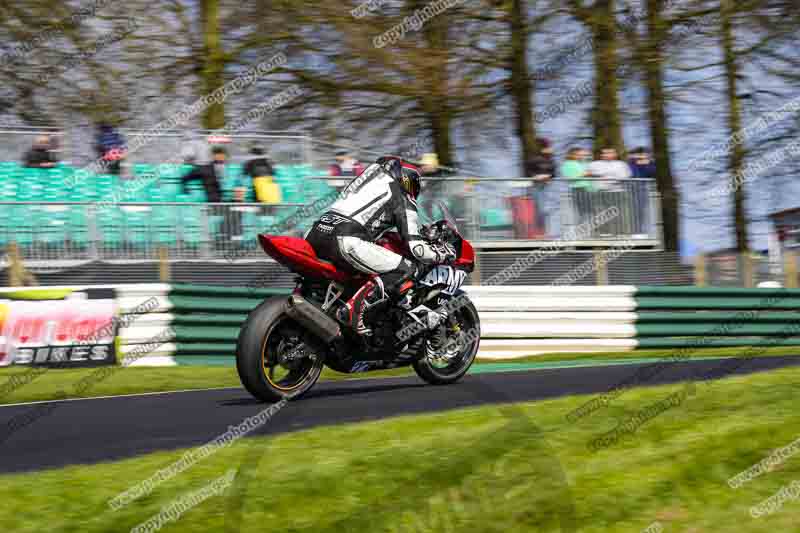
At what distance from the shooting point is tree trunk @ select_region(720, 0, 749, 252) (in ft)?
56.4

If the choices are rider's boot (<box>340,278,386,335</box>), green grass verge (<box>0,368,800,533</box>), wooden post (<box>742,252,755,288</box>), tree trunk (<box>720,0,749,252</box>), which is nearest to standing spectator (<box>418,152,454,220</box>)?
wooden post (<box>742,252,755,288</box>)

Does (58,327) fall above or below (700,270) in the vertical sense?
above

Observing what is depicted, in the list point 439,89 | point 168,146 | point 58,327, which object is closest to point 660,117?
point 439,89

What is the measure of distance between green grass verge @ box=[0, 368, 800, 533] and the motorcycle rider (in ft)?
7.41

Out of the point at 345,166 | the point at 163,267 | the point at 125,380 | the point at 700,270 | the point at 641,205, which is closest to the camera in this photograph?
the point at 125,380

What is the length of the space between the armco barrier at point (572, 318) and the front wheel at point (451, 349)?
410 centimetres

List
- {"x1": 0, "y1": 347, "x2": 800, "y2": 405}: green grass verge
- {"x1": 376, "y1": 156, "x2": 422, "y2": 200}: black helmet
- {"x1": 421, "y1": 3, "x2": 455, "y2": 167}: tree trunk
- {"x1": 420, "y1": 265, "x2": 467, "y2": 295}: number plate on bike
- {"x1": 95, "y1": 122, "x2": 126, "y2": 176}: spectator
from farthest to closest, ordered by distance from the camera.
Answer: {"x1": 421, "y1": 3, "x2": 455, "y2": 167}: tree trunk → {"x1": 95, "y1": 122, "x2": 126, "y2": 176}: spectator → {"x1": 0, "y1": 347, "x2": 800, "y2": 405}: green grass verge → {"x1": 420, "y1": 265, "x2": 467, "y2": 295}: number plate on bike → {"x1": 376, "y1": 156, "x2": 422, "y2": 200}: black helmet

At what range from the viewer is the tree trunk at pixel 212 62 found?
1589cm

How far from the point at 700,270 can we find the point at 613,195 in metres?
1.63

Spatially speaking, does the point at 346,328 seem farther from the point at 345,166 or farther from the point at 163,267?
the point at 345,166

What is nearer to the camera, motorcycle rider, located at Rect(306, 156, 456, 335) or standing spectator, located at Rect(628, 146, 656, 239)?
motorcycle rider, located at Rect(306, 156, 456, 335)

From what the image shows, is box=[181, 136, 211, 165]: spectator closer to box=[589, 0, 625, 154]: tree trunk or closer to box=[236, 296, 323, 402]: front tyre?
box=[236, 296, 323, 402]: front tyre

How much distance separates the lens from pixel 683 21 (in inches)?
683

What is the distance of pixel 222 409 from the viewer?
7.47 meters
